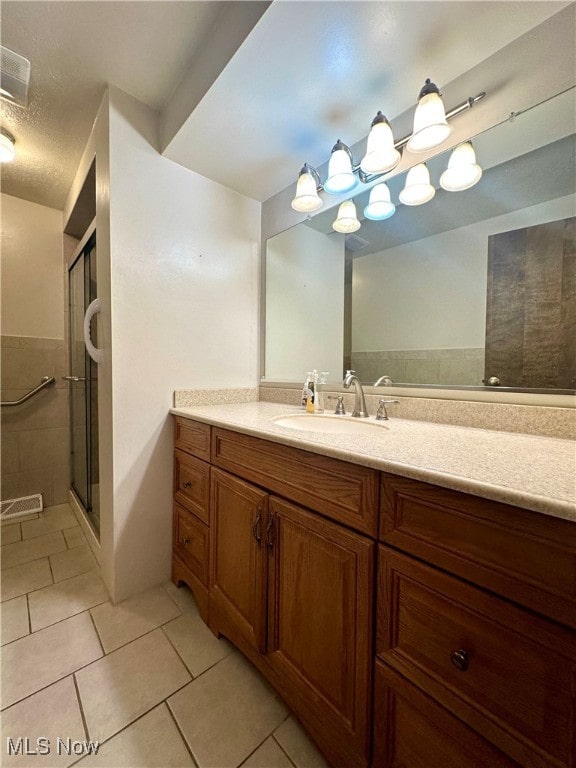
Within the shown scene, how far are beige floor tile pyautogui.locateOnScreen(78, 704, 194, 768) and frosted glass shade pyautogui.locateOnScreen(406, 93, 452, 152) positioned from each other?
198 cm

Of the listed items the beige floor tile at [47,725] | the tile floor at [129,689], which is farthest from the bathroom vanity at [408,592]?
the beige floor tile at [47,725]

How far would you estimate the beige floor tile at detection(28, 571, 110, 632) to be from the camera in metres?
1.24

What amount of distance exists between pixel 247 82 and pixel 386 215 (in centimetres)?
72

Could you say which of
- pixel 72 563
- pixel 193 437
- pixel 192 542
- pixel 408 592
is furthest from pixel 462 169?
pixel 72 563

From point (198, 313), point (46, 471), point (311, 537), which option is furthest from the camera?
point (46, 471)

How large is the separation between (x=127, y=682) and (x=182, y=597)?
39 cm

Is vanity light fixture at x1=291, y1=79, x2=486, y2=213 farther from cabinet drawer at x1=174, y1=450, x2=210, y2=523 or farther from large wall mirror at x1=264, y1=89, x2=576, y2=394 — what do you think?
cabinet drawer at x1=174, y1=450, x2=210, y2=523

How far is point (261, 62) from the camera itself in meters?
0.97

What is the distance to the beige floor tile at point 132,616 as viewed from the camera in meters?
1.16

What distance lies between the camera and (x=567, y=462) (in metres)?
0.61

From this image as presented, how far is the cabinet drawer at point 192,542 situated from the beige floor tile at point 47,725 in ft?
1.58

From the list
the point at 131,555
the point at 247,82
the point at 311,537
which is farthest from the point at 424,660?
the point at 247,82

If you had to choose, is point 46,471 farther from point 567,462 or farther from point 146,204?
point 567,462

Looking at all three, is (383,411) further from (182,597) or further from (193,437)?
(182,597)
